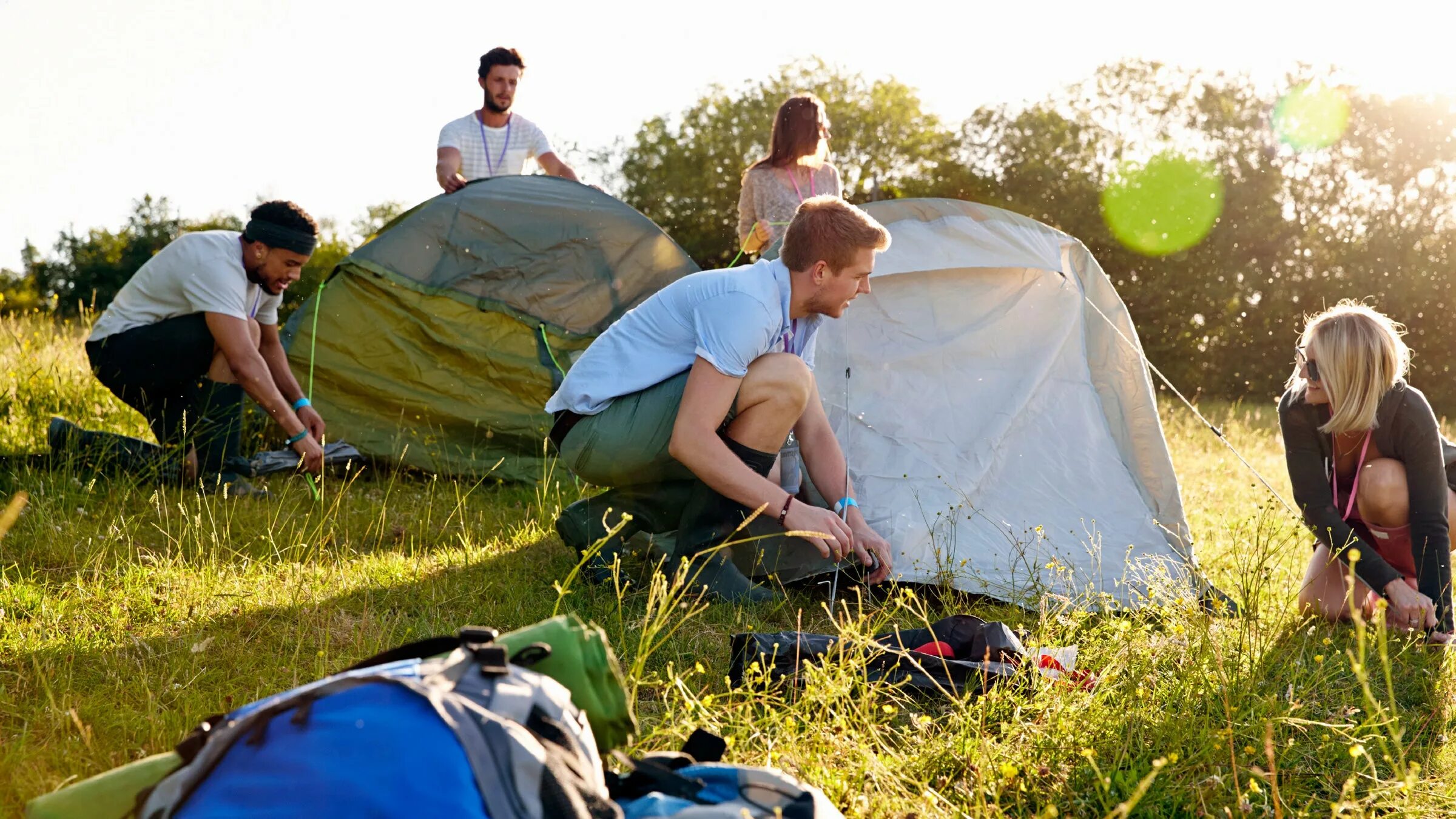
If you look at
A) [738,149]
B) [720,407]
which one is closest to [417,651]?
[720,407]

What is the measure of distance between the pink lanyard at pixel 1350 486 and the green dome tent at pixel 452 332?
2696mm

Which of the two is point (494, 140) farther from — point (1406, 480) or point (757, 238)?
point (1406, 480)

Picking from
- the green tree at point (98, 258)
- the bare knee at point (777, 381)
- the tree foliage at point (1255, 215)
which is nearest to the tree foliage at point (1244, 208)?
the tree foliage at point (1255, 215)

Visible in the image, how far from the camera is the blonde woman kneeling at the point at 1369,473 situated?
2.80 metres

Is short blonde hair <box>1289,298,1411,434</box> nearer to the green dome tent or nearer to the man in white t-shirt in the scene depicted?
the green dome tent

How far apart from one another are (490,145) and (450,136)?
17 centimetres

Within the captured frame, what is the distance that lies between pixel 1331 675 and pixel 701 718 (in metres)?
1.52

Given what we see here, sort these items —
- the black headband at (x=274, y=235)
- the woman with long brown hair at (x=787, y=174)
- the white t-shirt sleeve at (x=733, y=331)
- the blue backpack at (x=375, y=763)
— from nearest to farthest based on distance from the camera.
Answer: the blue backpack at (x=375, y=763) → the white t-shirt sleeve at (x=733, y=331) → the black headband at (x=274, y=235) → the woman with long brown hair at (x=787, y=174)

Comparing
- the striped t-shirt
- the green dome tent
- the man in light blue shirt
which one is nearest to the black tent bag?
the man in light blue shirt

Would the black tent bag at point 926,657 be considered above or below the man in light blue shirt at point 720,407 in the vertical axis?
below

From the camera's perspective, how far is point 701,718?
1.91 metres

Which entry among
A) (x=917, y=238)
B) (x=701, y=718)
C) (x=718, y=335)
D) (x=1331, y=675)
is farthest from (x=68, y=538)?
(x=1331, y=675)

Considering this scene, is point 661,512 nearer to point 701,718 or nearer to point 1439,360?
point 701,718

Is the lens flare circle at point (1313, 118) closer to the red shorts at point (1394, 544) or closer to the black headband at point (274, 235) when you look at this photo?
the red shorts at point (1394, 544)
